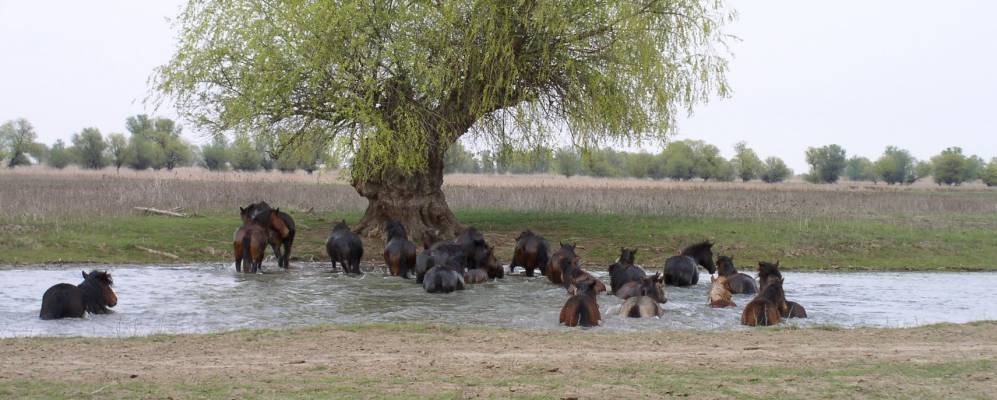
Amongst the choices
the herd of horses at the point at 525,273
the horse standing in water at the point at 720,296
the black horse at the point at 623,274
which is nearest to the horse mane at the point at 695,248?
the herd of horses at the point at 525,273

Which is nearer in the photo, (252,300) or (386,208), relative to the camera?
(252,300)

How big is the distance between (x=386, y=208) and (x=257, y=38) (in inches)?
210

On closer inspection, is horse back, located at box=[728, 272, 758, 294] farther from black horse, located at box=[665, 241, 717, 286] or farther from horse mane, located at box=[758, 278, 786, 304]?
horse mane, located at box=[758, 278, 786, 304]

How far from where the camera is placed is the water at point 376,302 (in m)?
13.6

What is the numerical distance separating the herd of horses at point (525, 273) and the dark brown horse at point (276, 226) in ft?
0.07

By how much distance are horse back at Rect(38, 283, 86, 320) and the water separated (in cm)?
17

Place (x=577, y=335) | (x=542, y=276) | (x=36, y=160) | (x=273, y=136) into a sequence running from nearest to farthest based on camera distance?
1. (x=577, y=335)
2. (x=542, y=276)
3. (x=273, y=136)
4. (x=36, y=160)

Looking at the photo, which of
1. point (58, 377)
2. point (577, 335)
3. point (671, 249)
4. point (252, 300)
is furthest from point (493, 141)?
point (58, 377)

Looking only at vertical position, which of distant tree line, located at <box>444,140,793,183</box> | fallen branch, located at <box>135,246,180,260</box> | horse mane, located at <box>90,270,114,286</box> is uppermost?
distant tree line, located at <box>444,140,793,183</box>

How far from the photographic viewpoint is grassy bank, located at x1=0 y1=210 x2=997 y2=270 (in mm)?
22062

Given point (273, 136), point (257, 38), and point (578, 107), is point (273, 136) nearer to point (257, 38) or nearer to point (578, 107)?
point (257, 38)

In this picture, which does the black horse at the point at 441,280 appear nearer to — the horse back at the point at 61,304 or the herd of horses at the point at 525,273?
the herd of horses at the point at 525,273

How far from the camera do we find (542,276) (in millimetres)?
20422

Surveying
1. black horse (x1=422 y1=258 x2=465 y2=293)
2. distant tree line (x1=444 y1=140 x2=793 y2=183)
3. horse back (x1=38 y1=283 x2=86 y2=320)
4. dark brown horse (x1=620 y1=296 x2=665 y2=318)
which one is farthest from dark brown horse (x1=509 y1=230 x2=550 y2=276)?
distant tree line (x1=444 y1=140 x2=793 y2=183)
